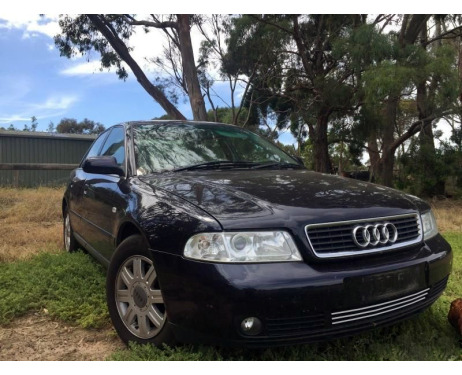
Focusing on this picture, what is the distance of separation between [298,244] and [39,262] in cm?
317

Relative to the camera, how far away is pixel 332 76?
1052 centimetres

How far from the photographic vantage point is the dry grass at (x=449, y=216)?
7023 millimetres

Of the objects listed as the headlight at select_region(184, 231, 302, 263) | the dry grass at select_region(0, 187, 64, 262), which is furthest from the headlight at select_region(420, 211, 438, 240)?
the dry grass at select_region(0, 187, 64, 262)

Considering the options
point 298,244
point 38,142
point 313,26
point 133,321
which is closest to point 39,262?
point 133,321

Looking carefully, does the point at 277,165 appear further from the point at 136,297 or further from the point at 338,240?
the point at 136,297

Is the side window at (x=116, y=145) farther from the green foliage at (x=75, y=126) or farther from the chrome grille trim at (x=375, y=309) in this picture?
the green foliage at (x=75, y=126)

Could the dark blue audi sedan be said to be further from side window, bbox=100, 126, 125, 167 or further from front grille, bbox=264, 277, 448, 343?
side window, bbox=100, 126, 125, 167

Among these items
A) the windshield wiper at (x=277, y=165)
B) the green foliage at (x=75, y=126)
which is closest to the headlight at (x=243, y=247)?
the windshield wiper at (x=277, y=165)

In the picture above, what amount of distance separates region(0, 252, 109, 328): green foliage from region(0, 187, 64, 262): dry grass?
27.7 inches

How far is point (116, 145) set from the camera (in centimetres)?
379

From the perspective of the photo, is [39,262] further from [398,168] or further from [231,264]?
[398,168]

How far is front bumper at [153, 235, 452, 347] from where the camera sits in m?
1.96

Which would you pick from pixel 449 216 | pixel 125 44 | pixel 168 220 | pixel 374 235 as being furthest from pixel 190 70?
pixel 374 235

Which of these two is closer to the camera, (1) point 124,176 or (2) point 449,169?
(1) point 124,176
